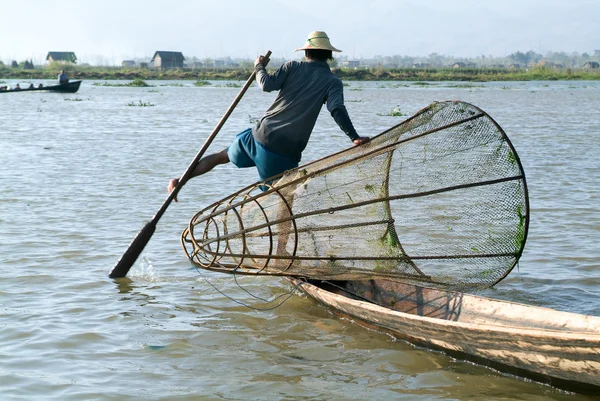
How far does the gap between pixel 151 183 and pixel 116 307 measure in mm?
5410

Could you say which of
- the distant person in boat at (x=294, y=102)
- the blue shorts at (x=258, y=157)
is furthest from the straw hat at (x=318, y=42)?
the blue shorts at (x=258, y=157)

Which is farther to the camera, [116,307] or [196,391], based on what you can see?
[116,307]

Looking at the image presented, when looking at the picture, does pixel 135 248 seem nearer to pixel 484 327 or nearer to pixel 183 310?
pixel 183 310

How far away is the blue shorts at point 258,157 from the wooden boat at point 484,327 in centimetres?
77

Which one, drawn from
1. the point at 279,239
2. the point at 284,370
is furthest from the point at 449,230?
the point at 284,370

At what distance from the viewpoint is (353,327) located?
17.1ft

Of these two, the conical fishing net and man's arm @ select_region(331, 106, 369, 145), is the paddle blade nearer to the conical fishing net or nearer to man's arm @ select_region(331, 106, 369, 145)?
the conical fishing net

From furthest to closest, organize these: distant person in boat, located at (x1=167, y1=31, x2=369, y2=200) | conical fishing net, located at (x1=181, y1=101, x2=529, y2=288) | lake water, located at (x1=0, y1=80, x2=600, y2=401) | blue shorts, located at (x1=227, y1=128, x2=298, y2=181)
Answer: blue shorts, located at (x1=227, y1=128, x2=298, y2=181) → distant person in boat, located at (x1=167, y1=31, x2=369, y2=200) → conical fishing net, located at (x1=181, y1=101, x2=529, y2=288) → lake water, located at (x1=0, y1=80, x2=600, y2=401)

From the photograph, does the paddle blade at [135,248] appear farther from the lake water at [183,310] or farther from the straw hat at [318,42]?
the straw hat at [318,42]

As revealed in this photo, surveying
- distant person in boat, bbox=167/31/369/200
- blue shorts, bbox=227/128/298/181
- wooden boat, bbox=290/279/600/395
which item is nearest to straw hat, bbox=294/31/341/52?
distant person in boat, bbox=167/31/369/200

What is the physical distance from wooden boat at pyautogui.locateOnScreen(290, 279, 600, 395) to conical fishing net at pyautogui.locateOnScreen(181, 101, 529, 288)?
206 mm

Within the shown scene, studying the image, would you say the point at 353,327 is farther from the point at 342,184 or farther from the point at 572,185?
the point at 572,185

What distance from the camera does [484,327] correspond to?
13.5ft

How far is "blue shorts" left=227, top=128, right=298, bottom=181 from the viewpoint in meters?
5.55
